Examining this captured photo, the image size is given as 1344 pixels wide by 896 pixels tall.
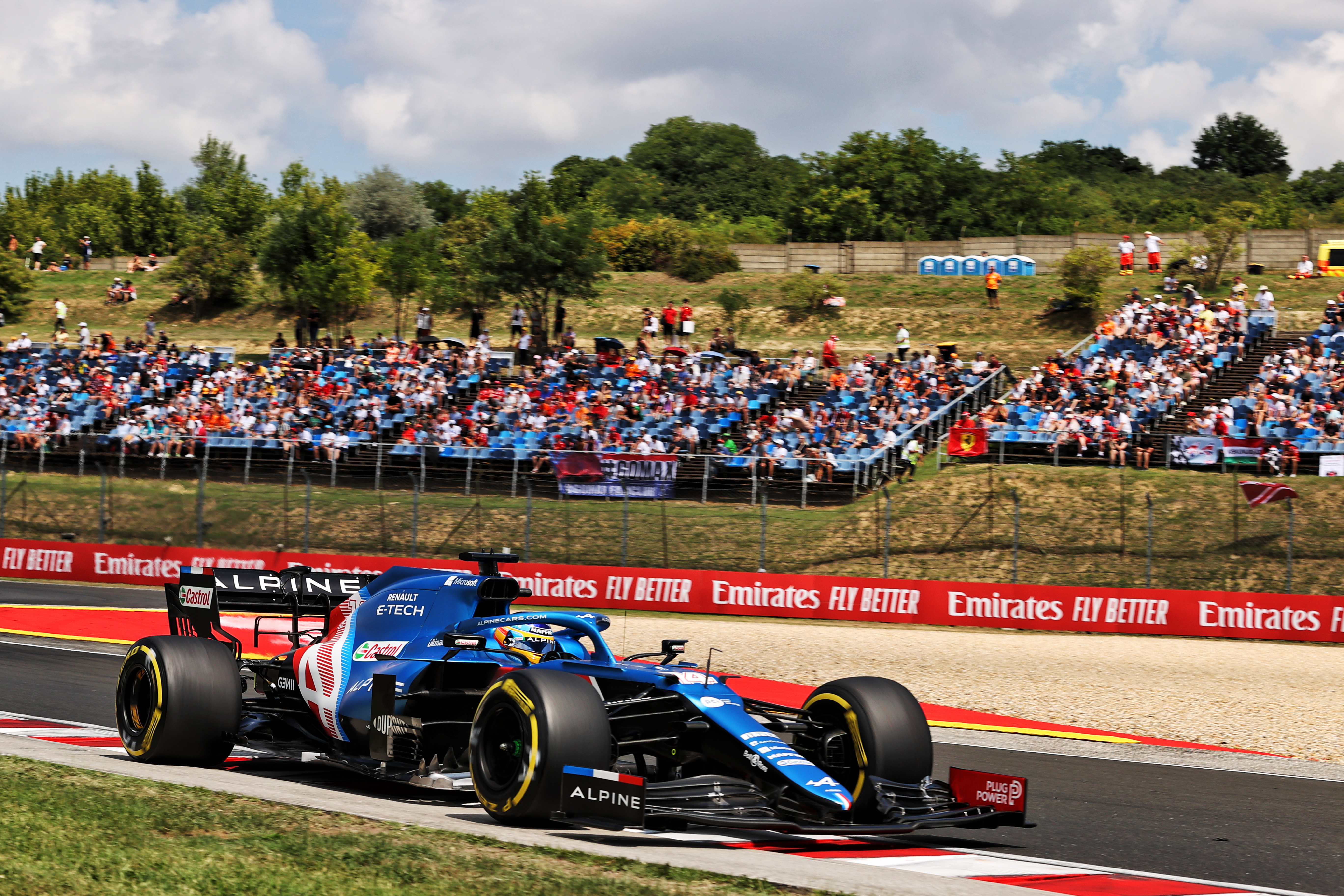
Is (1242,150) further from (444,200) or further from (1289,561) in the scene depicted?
(1289,561)

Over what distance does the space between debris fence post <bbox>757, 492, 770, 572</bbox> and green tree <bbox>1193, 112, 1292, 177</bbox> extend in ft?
328

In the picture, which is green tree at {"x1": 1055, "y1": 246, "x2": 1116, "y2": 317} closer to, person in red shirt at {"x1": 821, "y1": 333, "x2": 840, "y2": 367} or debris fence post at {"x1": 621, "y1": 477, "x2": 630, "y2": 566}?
person in red shirt at {"x1": 821, "y1": 333, "x2": 840, "y2": 367}

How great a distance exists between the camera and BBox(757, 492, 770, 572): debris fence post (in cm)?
2512

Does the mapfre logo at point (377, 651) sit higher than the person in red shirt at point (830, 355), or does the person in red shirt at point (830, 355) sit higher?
the person in red shirt at point (830, 355)

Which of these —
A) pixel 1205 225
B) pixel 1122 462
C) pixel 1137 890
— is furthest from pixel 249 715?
pixel 1205 225

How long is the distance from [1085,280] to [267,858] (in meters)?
42.7

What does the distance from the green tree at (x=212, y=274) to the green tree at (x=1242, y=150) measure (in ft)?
285

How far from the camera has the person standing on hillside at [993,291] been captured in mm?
47312

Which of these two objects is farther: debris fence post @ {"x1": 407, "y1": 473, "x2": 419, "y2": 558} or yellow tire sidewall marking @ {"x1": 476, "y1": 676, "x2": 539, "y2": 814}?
debris fence post @ {"x1": 407, "y1": 473, "x2": 419, "y2": 558}

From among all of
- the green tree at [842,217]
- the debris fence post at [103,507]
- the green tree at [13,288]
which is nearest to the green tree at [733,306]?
the green tree at [842,217]

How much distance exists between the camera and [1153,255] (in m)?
46.8

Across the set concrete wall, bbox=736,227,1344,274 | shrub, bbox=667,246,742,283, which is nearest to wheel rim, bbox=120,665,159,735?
concrete wall, bbox=736,227,1344,274

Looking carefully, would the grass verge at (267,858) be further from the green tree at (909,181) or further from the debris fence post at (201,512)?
the green tree at (909,181)

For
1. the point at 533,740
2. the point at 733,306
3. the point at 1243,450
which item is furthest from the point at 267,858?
the point at 733,306
